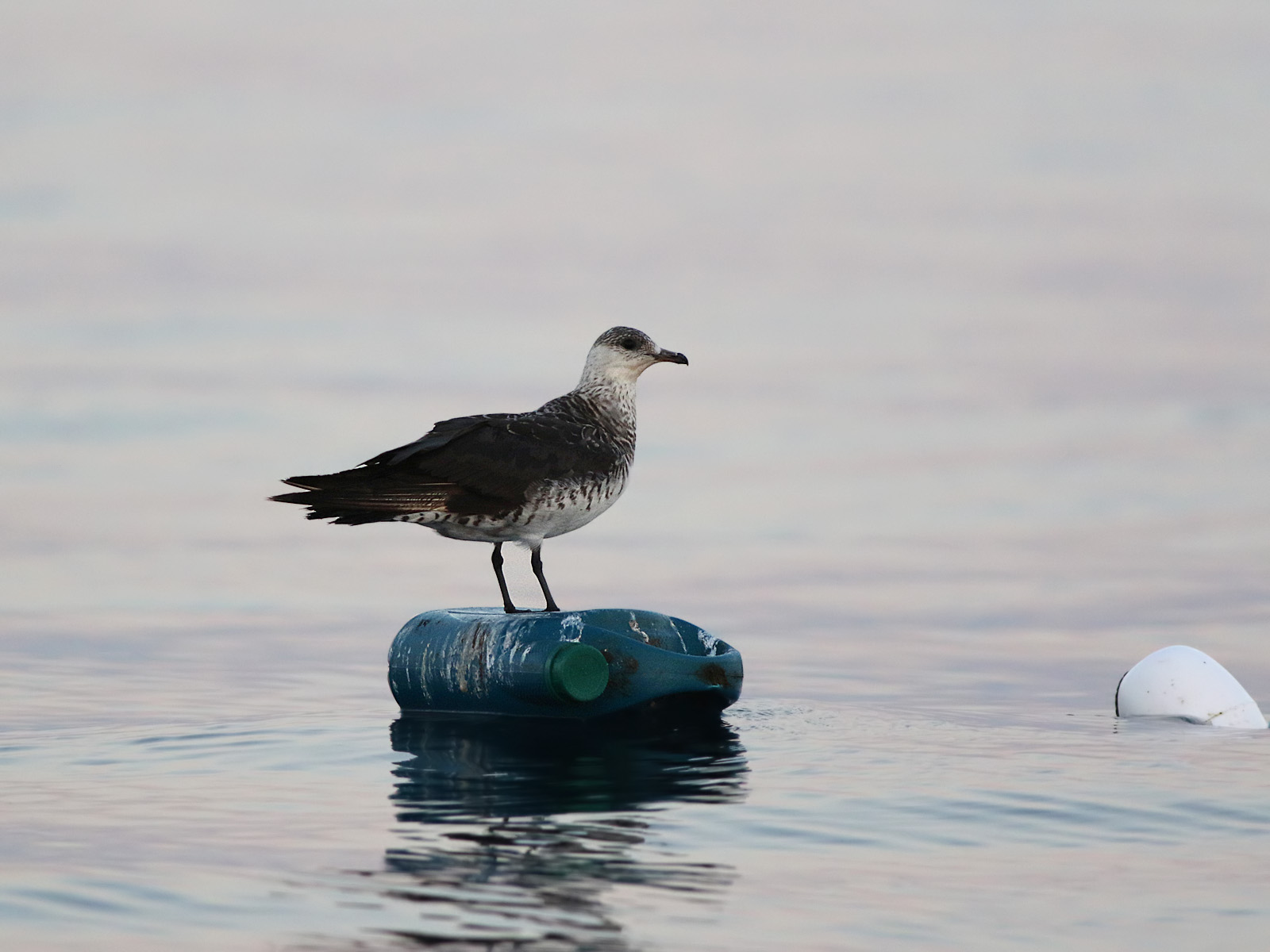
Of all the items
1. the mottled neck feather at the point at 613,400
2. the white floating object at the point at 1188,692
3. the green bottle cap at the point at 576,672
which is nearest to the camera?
the green bottle cap at the point at 576,672

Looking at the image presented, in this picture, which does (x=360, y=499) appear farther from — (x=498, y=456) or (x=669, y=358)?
(x=669, y=358)

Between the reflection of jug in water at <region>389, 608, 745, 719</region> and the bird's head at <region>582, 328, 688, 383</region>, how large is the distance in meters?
2.17

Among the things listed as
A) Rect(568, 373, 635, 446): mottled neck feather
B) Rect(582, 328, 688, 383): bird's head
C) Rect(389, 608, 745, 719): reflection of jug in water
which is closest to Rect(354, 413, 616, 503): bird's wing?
Rect(568, 373, 635, 446): mottled neck feather

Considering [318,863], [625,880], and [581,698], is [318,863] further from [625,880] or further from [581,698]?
[581,698]

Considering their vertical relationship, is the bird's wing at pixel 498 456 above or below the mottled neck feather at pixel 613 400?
below

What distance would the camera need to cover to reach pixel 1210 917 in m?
7.34

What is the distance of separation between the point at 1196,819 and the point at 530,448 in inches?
235

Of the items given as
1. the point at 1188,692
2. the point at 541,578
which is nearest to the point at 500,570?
the point at 541,578

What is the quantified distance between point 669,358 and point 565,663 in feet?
10.3

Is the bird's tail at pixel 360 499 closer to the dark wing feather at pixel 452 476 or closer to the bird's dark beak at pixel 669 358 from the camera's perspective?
the dark wing feather at pixel 452 476

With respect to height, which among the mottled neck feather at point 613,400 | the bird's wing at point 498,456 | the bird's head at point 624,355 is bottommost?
the bird's wing at point 498,456

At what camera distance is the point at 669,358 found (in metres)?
14.1

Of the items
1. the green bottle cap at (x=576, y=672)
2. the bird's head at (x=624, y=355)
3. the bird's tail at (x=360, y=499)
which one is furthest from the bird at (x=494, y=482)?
the green bottle cap at (x=576, y=672)

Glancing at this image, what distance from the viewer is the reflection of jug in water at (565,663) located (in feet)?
A: 41.8
